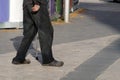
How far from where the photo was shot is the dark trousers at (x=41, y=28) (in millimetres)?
8242

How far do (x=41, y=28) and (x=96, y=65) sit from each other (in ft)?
4.00

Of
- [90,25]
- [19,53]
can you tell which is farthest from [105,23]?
[19,53]

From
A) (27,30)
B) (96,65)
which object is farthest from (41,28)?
(96,65)

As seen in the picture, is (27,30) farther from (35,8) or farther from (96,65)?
(96,65)

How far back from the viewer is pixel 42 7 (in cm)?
823

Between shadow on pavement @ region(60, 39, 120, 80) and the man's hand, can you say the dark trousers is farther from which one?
shadow on pavement @ region(60, 39, 120, 80)

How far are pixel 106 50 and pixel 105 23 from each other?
5225 millimetres

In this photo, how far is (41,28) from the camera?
8266 mm

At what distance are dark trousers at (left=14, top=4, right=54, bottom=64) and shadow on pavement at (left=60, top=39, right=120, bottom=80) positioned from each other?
0.64 meters

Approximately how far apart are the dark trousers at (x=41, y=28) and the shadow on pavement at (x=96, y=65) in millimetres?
640

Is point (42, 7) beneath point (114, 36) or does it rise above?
above

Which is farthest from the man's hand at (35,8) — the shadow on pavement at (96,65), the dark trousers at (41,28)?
the shadow on pavement at (96,65)

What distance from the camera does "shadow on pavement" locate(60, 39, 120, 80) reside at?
767 cm

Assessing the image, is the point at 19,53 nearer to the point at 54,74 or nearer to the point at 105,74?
the point at 54,74
